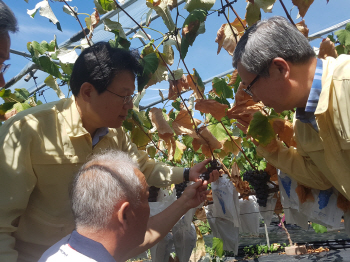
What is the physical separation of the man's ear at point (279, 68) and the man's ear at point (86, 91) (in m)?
0.78

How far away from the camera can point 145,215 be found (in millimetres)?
1091

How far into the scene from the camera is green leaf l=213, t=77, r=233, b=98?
5.56 feet

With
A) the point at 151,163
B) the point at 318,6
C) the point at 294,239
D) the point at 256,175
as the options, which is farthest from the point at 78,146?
the point at 294,239

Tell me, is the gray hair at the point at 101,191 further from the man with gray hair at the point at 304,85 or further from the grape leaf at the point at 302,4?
the grape leaf at the point at 302,4

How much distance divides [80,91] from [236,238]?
1367 mm

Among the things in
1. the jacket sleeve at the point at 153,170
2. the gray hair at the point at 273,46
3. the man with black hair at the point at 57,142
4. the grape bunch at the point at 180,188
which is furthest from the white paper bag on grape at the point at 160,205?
the gray hair at the point at 273,46

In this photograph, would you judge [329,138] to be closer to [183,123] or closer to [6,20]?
[183,123]

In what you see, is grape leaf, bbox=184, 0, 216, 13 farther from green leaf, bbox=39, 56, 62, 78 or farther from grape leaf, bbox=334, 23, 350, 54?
green leaf, bbox=39, 56, 62, 78

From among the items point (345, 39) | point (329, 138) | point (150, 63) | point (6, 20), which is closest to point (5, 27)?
point (6, 20)

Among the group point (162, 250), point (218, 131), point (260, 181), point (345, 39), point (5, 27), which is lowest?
point (162, 250)

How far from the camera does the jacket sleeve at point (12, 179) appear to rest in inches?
45.2

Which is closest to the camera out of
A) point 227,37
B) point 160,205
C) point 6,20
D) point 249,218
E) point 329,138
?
point 329,138

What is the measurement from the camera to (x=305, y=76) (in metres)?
1.16

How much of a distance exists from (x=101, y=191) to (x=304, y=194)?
975 millimetres
